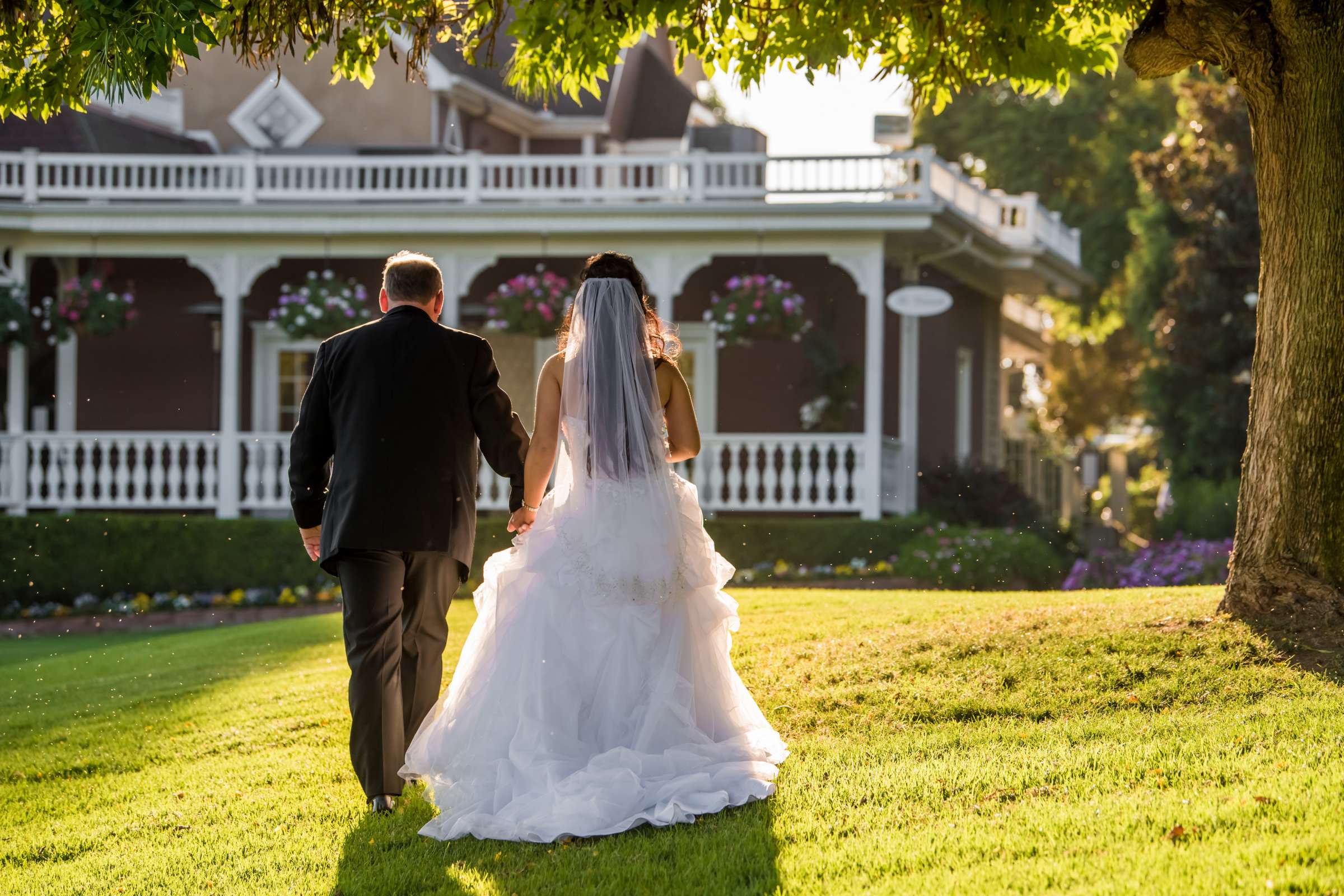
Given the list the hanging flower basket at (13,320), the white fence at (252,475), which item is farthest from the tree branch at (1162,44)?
the hanging flower basket at (13,320)

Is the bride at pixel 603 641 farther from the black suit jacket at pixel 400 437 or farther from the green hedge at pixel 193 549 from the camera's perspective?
the green hedge at pixel 193 549

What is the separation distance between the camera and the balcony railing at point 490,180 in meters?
16.9

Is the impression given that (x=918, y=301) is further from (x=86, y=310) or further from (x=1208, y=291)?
(x=86, y=310)

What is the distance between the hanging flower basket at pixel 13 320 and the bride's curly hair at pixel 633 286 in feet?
42.8

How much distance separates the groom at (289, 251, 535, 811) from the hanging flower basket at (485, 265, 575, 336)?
1067 cm

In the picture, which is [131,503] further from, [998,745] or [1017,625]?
[998,745]

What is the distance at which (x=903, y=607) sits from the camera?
31.5ft

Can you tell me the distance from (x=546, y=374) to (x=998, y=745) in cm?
241

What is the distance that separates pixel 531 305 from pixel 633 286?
10574mm

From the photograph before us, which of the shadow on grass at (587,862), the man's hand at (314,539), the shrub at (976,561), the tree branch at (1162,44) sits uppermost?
the tree branch at (1162,44)

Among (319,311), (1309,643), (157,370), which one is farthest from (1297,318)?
(157,370)

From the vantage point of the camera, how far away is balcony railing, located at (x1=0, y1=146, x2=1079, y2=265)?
1688 cm

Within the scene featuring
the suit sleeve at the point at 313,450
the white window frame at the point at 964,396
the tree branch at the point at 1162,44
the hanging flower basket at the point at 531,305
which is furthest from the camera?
the white window frame at the point at 964,396

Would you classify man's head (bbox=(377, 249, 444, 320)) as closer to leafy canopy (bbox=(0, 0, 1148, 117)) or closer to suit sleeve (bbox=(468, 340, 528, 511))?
suit sleeve (bbox=(468, 340, 528, 511))
